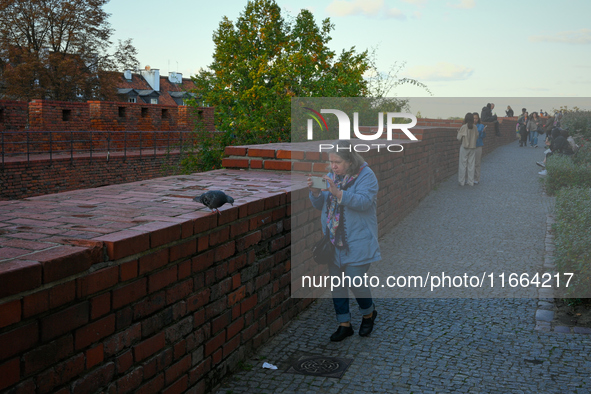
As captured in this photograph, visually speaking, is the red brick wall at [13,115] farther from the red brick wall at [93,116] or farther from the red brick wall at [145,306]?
the red brick wall at [145,306]

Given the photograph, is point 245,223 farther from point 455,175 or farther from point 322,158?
point 455,175

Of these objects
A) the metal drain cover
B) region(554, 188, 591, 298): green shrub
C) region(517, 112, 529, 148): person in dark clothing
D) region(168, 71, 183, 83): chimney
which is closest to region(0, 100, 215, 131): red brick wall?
region(517, 112, 529, 148): person in dark clothing

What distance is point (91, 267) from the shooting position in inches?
95.9

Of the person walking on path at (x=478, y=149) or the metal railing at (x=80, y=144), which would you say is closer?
the person walking on path at (x=478, y=149)

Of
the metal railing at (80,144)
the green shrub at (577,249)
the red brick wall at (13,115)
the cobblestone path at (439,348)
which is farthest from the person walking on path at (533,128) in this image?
the red brick wall at (13,115)

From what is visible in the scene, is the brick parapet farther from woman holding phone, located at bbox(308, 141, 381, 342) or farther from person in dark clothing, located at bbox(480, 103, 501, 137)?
person in dark clothing, located at bbox(480, 103, 501, 137)

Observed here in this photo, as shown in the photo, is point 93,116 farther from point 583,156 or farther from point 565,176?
point 565,176

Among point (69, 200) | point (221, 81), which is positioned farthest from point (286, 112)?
point (69, 200)

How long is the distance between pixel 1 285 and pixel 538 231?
7.71 meters

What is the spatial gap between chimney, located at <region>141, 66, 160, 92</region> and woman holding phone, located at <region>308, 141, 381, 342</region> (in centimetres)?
7291

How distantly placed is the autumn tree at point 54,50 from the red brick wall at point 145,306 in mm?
34561

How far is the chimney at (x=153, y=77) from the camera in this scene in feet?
242

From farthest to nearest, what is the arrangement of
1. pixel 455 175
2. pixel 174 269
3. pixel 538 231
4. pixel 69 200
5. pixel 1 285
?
→ pixel 455 175 < pixel 538 231 < pixel 69 200 < pixel 174 269 < pixel 1 285

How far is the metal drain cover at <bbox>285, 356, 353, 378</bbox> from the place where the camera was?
12.4ft
